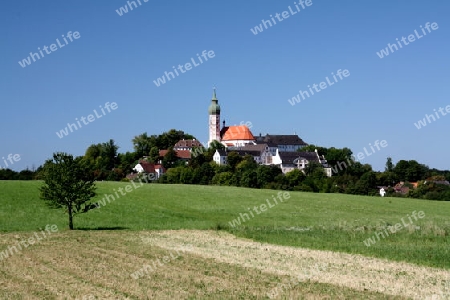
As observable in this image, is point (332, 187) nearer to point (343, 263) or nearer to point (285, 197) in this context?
point (285, 197)

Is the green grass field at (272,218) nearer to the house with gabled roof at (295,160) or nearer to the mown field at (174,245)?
the mown field at (174,245)

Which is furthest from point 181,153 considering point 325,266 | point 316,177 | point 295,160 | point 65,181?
point 325,266

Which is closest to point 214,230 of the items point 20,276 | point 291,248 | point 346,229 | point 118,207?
point 346,229

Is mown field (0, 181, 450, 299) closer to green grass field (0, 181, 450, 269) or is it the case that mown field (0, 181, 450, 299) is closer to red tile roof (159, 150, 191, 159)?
green grass field (0, 181, 450, 269)

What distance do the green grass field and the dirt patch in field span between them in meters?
2.14

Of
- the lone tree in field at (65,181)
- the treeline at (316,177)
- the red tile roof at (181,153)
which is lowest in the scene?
the treeline at (316,177)

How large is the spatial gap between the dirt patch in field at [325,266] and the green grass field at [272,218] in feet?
7.03

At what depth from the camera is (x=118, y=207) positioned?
56.5 meters

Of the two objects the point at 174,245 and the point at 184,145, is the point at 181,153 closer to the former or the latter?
the point at 184,145

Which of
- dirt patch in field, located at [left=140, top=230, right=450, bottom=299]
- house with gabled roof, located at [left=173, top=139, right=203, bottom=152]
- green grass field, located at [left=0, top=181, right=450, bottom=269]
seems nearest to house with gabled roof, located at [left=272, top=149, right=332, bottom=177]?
house with gabled roof, located at [left=173, top=139, right=203, bottom=152]

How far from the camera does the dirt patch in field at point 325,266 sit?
1930cm

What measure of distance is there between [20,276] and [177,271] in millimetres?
5653

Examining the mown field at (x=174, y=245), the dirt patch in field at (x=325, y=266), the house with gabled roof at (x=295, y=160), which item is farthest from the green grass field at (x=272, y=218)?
the house with gabled roof at (x=295, y=160)

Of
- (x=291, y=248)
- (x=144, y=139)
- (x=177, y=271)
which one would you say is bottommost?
(x=291, y=248)
